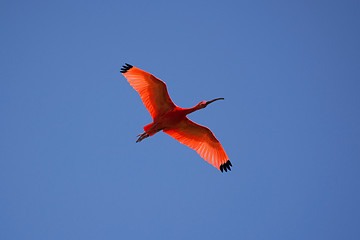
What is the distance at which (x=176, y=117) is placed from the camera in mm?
15148

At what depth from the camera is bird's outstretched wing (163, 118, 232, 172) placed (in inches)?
637

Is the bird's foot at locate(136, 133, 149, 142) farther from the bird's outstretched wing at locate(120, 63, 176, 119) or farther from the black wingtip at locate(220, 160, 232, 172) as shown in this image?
the black wingtip at locate(220, 160, 232, 172)

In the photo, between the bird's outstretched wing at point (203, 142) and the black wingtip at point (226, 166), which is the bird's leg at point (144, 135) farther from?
the black wingtip at point (226, 166)

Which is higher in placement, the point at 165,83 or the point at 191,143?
the point at 165,83

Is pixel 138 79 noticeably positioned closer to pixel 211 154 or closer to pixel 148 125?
pixel 148 125

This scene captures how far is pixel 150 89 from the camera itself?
48.9 ft

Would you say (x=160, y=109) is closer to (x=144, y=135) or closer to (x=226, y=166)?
(x=144, y=135)

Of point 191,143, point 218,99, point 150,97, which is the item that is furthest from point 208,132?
point 150,97

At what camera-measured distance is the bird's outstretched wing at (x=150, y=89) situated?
14695 mm

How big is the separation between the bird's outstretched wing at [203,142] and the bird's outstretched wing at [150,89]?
4.24 ft

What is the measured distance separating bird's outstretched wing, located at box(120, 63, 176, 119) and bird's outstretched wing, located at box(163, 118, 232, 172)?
4.24ft

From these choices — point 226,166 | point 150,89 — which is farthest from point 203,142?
point 150,89

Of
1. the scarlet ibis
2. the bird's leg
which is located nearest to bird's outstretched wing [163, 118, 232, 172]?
the scarlet ibis

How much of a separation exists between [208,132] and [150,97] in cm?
307
